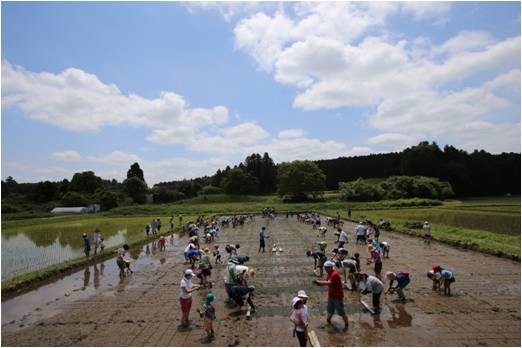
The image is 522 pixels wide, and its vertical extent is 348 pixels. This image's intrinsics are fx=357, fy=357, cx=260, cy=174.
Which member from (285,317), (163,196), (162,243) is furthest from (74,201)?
(285,317)

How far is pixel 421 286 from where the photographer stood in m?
11.7

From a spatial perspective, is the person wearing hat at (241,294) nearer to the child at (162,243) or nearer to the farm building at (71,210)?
the child at (162,243)

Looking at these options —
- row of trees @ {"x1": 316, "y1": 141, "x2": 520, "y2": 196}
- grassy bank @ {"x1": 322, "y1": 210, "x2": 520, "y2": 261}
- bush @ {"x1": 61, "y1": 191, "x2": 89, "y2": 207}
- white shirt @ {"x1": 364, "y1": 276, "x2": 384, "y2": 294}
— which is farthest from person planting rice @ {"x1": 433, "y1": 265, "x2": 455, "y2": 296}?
bush @ {"x1": 61, "y1": 191, "x2": 89, "y2": 207}

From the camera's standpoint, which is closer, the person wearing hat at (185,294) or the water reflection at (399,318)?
the water reflection at (399,318)

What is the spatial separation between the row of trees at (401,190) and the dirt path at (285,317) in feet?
183

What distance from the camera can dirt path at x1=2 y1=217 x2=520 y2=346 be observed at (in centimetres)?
771

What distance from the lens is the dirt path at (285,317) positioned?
7.71 m

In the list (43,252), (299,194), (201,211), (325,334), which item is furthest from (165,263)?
(299,194)

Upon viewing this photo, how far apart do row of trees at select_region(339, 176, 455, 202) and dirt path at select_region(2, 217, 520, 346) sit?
5571cm

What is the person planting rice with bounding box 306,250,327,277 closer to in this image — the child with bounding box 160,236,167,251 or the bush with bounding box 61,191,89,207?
the child with bounding box 160,236,167,251

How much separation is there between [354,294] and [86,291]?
9318 millimetres

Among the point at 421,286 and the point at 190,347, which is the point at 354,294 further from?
the point at 190,347

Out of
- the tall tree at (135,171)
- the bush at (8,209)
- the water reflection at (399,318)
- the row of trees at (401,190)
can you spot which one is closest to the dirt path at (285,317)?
the water reflection at (399,318)

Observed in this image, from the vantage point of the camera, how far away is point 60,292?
12.8m
